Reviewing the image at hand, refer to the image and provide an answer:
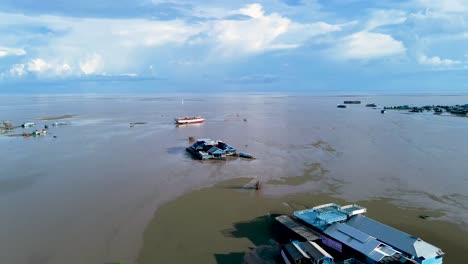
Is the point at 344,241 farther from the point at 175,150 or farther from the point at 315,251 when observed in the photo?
the point at 175,150

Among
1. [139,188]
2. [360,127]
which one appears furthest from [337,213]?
[360,127]

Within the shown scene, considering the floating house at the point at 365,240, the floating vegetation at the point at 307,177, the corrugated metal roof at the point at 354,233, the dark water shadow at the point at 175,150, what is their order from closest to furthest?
1. the floating house at the point at 365,240
2. the corrugated metal roof at the point at 354,233
3. the floating vegetation at the point at 307,177
4. the dark water shadow at the point at 175,150

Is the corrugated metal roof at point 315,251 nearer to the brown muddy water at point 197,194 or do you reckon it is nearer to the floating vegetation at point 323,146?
the brown muddy water at point 197,194

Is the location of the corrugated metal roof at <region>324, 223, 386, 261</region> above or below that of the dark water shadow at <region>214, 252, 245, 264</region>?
above

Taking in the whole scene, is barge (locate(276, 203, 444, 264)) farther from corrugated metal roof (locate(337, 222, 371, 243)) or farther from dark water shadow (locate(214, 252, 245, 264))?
dark water shadow (locate(214, 252, 245, 264))

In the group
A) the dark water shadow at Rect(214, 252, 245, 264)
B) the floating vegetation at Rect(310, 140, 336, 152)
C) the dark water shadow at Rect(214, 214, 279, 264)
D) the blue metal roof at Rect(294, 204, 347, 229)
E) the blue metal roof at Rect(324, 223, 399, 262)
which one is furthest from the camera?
the floating vegetation at Rect(310, 140, 336, 152)

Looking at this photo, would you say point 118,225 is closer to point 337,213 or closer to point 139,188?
point 139,188

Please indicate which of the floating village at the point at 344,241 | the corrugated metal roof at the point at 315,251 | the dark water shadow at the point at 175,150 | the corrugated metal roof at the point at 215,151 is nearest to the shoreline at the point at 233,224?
the floating village at the point at 344,241

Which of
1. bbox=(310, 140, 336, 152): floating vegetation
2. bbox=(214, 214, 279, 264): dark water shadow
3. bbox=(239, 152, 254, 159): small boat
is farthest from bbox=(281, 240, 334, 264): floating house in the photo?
bbox=(310, 140, 336, 152): floating vegetation
